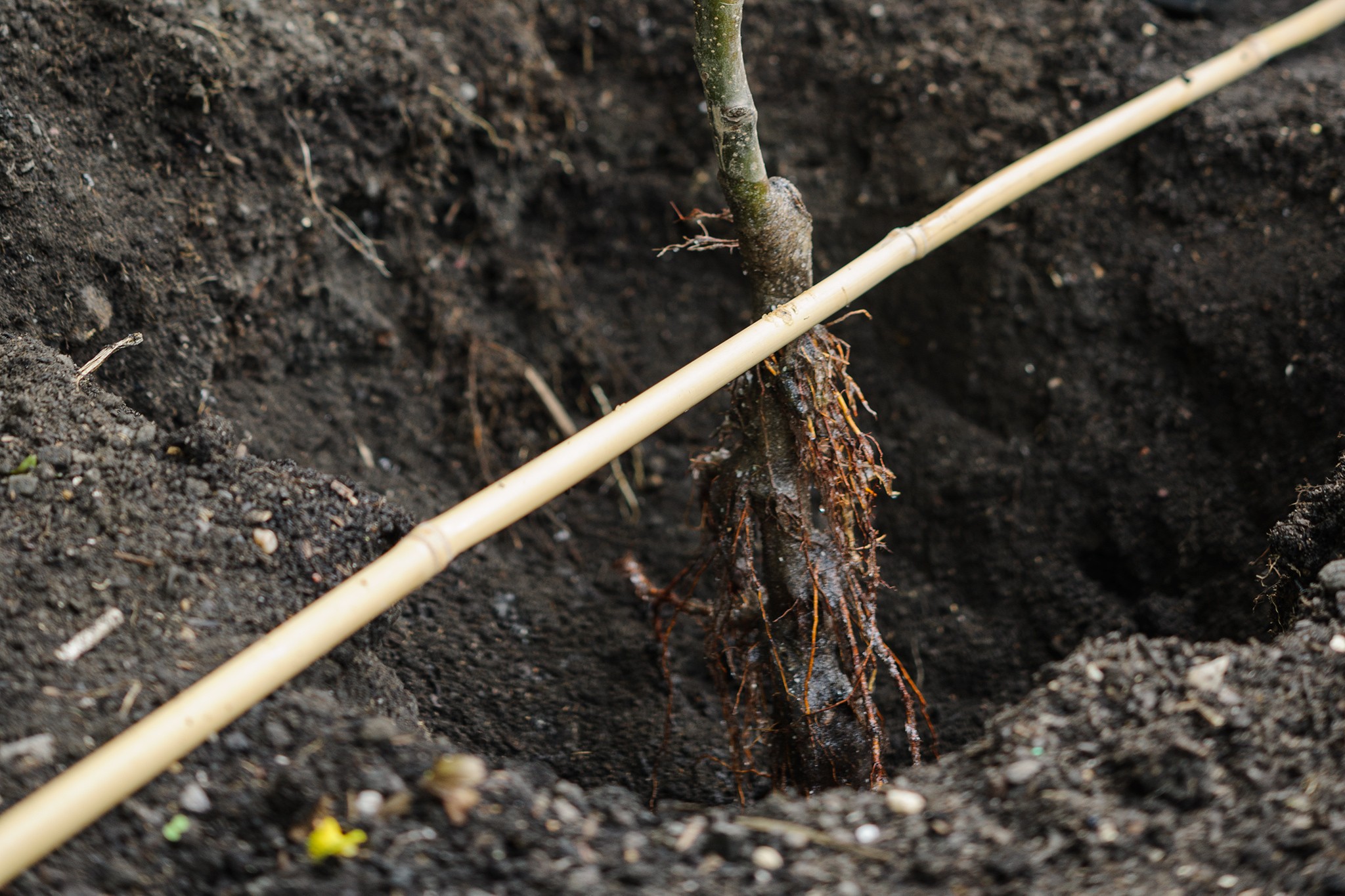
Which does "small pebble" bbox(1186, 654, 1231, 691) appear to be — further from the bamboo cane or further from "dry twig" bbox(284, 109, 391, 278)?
"dry twig" bbox(284, 109, 391, 278)

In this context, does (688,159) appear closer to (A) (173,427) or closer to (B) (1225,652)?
(A) (173,427)

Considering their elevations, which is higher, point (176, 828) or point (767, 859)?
point (176, 828)

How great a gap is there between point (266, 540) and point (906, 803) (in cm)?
98

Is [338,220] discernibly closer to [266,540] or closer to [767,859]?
[266,540]

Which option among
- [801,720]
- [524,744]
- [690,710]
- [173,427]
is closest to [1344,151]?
[801,720]

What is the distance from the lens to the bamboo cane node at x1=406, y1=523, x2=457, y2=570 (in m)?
1.20

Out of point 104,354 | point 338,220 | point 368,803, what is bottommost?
point 368,803

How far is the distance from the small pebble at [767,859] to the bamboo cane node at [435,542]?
53cm

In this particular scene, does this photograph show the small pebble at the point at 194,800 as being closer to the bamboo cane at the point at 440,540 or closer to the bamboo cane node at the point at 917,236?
Answer: the bamboo cane at the point at 440,540

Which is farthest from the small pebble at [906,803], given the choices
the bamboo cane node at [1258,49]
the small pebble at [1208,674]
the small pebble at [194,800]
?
the bamboo cane node at [1258,49]

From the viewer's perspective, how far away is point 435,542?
47.5 inches

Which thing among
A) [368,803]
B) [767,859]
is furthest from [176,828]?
[767,859]

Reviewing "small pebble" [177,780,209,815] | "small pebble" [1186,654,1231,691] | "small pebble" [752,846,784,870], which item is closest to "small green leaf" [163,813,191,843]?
"small pebble" [177,780,209,815]

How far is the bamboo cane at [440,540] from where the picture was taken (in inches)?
37.5
